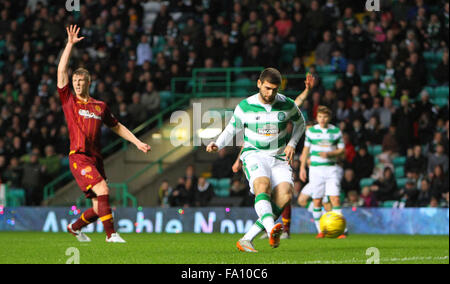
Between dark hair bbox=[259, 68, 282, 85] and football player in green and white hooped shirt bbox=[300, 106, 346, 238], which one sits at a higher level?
dark hair bbox=[259, 68, 282, 85]

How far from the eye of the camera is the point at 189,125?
2078 centimetres

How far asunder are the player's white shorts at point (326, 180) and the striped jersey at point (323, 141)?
10 cm

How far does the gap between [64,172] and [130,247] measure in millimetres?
10495

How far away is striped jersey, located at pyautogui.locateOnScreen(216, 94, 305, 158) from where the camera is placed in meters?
9.16

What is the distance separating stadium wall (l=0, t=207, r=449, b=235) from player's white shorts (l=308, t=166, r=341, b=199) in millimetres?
2572

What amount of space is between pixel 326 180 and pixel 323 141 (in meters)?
0.66

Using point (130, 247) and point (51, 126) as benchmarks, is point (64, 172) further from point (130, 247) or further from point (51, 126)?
point (130, 247)

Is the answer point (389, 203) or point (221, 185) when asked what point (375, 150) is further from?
point (221, 185)

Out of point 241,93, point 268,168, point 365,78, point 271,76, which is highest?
point 271,76

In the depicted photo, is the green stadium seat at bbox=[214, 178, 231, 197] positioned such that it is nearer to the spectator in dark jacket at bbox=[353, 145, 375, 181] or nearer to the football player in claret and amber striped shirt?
the spectator in dark jacket at bbox=[353, 145, 375, 181]

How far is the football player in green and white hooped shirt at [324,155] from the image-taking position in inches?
543

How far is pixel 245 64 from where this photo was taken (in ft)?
68.7

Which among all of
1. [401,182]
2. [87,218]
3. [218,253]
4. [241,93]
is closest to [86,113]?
[87,218]

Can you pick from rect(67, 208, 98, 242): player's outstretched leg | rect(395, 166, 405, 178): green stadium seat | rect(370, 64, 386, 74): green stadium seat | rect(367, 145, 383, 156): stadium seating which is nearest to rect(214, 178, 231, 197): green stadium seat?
rect(367, 145, 383, 156): stadium seating
